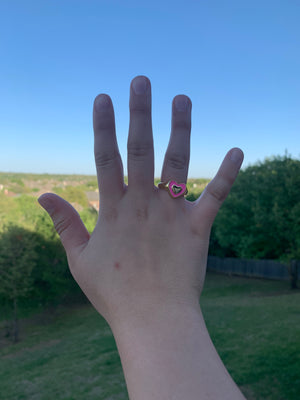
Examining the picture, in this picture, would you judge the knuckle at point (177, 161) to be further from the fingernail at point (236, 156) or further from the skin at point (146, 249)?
the fingernail at point (236, 156)

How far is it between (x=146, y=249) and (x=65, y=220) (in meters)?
0.49

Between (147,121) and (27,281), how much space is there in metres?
16.5

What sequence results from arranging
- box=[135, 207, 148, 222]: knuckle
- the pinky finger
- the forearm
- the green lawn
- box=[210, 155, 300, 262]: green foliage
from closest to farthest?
the forearm
box=[135, 207, 148, 222]: knuckle
the pinky finger
the green lawn
box=[210, 155, 300, 262]: green foliage

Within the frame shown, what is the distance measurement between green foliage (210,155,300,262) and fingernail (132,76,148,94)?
16195 millimetres

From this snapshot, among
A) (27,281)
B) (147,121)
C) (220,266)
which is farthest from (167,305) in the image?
(220,266)

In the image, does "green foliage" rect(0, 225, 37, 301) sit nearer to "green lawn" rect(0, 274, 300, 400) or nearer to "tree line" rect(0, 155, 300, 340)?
"tree line" rect(0, 155, 300, 340)

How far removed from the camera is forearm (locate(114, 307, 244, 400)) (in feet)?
3.47

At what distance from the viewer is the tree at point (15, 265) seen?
15.4 metres

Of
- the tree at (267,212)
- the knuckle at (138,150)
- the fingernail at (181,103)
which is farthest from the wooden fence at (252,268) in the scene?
the knuckle at (138,150)

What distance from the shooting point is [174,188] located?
147 centimetres

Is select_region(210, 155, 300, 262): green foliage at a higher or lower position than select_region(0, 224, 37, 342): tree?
higher

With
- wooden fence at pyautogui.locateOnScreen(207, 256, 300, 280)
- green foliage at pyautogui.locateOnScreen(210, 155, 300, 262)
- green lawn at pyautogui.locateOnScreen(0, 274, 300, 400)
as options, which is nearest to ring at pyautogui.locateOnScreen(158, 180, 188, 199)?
green lawn at pyautogui.locateOnScreen(0, 274, 300, 400)

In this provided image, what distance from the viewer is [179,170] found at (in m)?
1.55

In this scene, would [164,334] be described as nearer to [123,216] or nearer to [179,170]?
[123,216]
